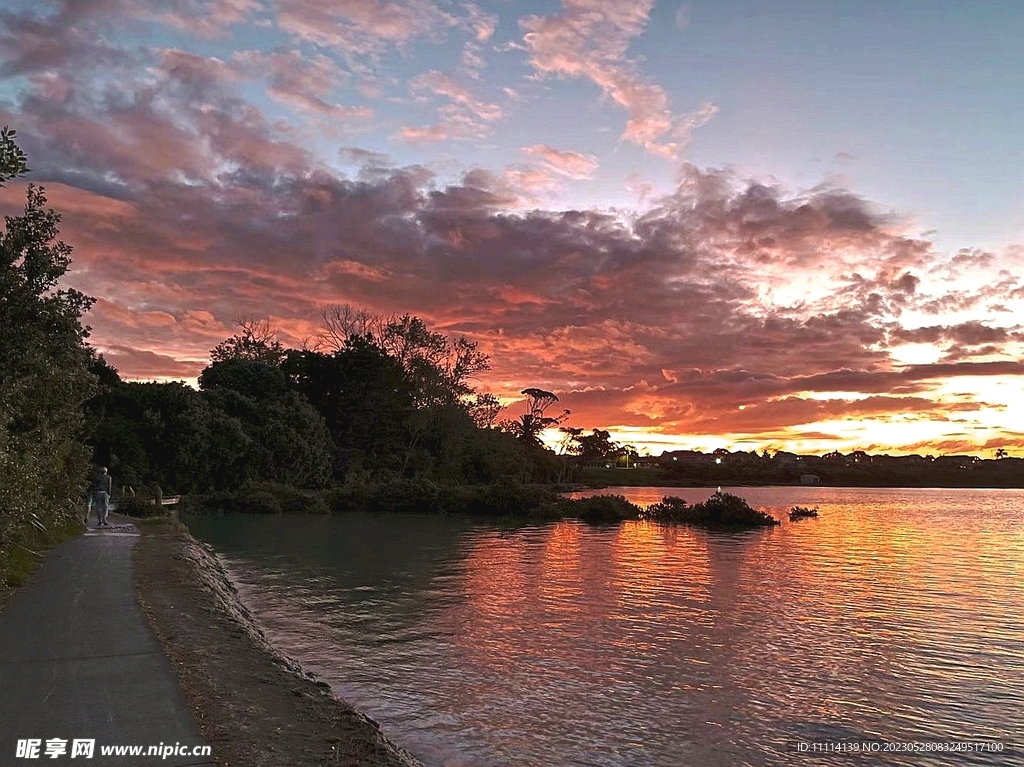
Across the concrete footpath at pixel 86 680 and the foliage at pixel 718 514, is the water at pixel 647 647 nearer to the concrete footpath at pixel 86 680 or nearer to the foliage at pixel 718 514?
the concrete footpath at pixel 86 680

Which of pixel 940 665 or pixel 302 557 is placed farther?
pixel 302 557

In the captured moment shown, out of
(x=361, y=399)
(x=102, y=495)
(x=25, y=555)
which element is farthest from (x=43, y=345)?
(x=361, y=399)

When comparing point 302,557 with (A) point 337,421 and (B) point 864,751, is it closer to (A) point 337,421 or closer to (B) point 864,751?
(B) point 864,751

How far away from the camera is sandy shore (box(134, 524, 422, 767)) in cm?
731

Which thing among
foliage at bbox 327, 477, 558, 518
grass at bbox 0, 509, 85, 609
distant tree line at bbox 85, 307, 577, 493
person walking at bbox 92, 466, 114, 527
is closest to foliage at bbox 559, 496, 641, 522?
foliage at bbox 327, 477, 558, 518

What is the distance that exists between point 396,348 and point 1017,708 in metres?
69.6

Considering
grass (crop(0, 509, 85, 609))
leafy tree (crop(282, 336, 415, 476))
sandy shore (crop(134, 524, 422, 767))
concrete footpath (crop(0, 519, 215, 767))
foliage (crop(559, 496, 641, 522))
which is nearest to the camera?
concrete footpath (crop(0, 519, 215, 767))

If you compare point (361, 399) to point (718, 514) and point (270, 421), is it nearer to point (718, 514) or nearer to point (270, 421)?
point (270, 421)

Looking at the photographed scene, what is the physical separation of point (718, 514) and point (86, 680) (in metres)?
48.8

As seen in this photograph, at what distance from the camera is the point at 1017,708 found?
1195 centimetres

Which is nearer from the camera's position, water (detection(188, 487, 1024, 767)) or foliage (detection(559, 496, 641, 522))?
water (detection(188, 487, 1024, 767))

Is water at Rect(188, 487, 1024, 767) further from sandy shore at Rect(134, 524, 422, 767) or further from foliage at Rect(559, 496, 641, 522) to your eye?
foliage at Rect(559, 496, 641, 522)

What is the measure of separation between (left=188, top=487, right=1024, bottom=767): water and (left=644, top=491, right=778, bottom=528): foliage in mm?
18398

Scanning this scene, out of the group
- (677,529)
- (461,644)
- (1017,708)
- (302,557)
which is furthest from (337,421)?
(1017,708)
